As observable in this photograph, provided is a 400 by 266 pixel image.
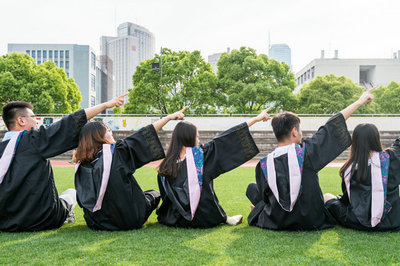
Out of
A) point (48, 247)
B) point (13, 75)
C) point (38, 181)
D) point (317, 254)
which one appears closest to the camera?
point (317, 254)

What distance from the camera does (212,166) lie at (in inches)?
140

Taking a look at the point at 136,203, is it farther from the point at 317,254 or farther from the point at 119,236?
the point at 317,254

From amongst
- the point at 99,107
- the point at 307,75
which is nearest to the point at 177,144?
the point at 99,107

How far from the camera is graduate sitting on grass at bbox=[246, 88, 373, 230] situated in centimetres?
329

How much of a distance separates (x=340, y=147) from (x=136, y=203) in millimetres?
2243

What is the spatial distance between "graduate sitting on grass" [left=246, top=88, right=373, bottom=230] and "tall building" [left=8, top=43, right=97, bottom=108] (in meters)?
74.5

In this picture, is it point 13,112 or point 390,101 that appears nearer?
point 13,112

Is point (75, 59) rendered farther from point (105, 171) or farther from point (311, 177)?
point (311, 177)

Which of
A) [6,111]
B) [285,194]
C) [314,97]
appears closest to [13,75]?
[314,97]

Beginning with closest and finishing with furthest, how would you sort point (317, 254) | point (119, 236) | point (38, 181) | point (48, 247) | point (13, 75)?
point (317, 254)
point (48, 247)
point (119, 236)
point (38, 181)
point (13, 75)

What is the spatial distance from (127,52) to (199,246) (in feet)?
479

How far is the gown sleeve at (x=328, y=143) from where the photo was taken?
3.30m

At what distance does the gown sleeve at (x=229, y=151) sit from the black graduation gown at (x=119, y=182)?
530mm

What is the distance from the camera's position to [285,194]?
10.9 feet
